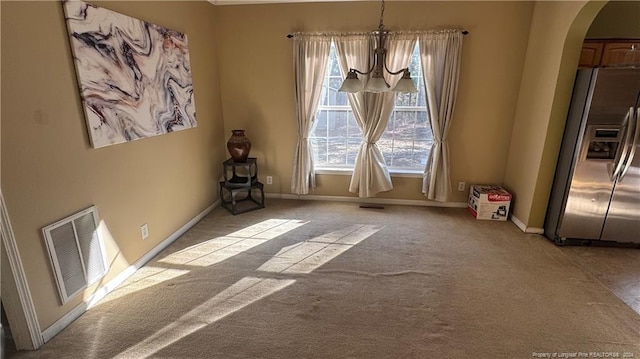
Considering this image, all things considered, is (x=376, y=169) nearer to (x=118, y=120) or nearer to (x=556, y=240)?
(x=556, y=240)

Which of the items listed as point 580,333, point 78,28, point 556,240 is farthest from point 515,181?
point 78,28

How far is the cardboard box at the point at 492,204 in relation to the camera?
11.8 feet

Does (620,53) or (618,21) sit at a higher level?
(618,21)

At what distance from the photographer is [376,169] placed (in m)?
3.94

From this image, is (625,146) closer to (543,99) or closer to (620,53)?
(543,99)

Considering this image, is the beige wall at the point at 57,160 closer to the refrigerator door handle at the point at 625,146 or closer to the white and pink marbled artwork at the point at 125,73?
the white and pink marbled artwork at the point at 125,73

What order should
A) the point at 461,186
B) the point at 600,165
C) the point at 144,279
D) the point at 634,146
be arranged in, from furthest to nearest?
the point at 461,186, the point at 600,165, the point at 634,146, the point at 144,279

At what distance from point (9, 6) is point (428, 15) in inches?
141

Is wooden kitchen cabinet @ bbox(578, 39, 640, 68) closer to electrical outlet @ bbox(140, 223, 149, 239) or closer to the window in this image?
the window

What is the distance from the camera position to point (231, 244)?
3.07m

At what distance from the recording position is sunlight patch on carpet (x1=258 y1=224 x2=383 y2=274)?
2678 millimetres

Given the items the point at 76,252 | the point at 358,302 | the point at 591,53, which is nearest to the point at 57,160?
the point at 76,252

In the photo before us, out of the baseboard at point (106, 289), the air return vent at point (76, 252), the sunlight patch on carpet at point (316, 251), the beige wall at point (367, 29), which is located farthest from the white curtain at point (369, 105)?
the air return vent at point (76, 252)

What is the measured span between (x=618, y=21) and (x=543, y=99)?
1.30 metres
